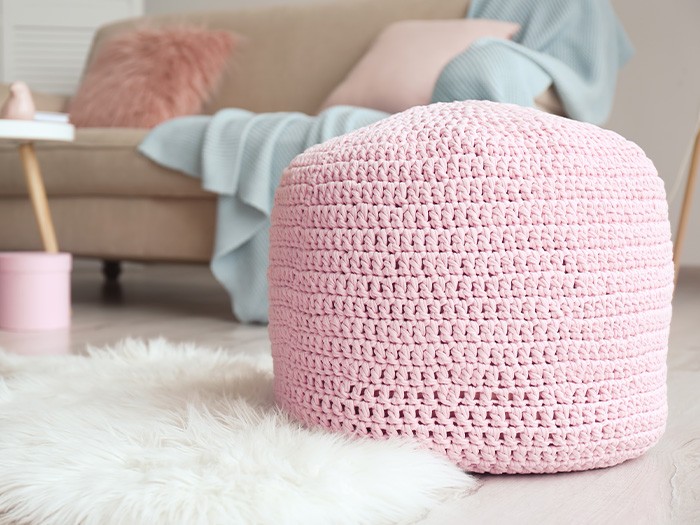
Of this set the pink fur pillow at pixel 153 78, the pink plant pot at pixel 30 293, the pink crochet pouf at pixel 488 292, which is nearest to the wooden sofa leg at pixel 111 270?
the pink fur pillow at pixel 153 78

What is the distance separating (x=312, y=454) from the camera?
0.81 m

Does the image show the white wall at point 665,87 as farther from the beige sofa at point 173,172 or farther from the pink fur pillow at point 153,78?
the pink fur pillow at point 153,78

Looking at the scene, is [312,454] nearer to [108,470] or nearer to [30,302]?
[108,470]

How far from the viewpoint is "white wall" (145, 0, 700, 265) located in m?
3.07

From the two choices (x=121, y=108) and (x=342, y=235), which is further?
(x=121, y=108)

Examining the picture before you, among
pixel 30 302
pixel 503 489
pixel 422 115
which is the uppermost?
pixel 422 115

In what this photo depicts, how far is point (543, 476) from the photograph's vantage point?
0.88 meters

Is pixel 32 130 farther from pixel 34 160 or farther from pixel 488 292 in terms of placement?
pixel 488 292

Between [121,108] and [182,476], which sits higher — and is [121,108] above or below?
below

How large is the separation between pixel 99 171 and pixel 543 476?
1629mm

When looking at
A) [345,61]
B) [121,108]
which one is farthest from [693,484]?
[121,108]

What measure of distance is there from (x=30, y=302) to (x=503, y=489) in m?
1.37

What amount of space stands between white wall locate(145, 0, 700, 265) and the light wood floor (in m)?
0.38

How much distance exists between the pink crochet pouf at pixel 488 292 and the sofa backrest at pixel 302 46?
1889 millimetres
